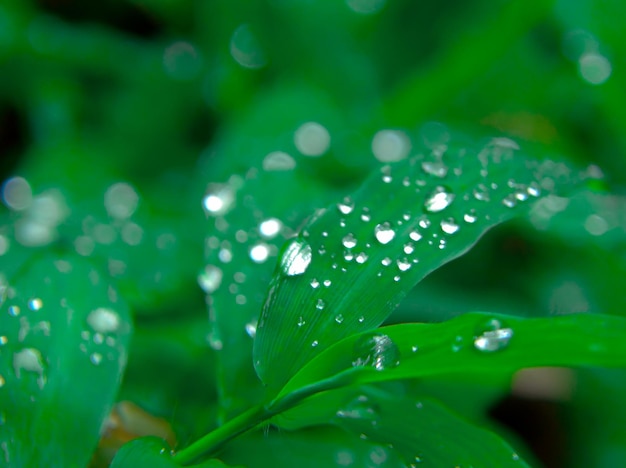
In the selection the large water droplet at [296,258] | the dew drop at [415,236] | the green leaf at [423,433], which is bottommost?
the green leaf at [423,433]

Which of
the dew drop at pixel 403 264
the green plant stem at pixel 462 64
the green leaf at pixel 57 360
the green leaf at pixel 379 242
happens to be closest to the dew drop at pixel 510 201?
the green leaf at pixel 379 242

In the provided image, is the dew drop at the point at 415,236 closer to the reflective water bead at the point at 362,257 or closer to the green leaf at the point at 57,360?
the reflective water bead at the point at 362,257

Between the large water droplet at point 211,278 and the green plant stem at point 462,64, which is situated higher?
the green plant stem at point 462,64

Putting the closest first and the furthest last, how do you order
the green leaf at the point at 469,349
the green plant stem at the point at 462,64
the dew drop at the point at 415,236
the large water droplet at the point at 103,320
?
the green leaf at the point at 469,349 < the dew drop at the point at 415,236 < the large water droplet at the point at 103,320 < the green plant stem at the point at 462,64

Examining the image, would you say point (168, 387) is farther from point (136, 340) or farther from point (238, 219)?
point (238, 219)

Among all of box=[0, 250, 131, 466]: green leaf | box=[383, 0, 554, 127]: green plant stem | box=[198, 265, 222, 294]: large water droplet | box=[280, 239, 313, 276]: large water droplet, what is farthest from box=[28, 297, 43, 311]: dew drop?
box=[383, 0, 554, 127]: green plant stem

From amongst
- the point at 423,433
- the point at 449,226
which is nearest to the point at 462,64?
the point at 449,226

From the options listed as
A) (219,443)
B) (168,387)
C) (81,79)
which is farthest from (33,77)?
(219,443)

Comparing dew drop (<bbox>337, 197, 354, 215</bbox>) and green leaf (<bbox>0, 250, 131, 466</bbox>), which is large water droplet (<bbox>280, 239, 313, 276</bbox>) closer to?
dew drop (<bbox>337, 197, 354, 215</bbox>)
